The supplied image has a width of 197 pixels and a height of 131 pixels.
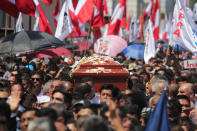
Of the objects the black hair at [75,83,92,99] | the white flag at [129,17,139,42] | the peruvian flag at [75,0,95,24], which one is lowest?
the black hair at [75,83,92,99]

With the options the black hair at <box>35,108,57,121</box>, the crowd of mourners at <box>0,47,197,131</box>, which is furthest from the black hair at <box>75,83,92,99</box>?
the black hair at <box>35,108,57,121</box>

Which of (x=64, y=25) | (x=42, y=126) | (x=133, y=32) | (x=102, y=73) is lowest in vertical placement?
(x=42, y=126)

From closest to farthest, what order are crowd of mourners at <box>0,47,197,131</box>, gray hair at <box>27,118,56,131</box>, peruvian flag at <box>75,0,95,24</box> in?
gray hair at <box>27,118,56,131</box> → crowd of mourners at <box>0,47,197,131</box> → peruvian flag at <box>75,0,95,24</box>

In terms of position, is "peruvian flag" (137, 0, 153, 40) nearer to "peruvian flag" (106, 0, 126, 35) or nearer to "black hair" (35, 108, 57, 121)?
"peruvian flag" (106, 0, 126, 35)

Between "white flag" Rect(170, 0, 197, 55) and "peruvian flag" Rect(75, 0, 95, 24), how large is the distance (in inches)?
128

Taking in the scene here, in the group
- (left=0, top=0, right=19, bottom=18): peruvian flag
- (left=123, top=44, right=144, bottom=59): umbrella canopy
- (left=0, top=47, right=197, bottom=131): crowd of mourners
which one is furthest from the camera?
(left=123, top=44, right=144, bottom=59): umbrella canopy

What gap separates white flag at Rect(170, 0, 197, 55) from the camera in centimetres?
1158

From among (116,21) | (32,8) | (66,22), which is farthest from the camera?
(116,21)

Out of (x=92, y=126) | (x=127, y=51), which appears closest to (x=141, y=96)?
(x=92, y=126)

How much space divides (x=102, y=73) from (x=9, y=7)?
3898 mm

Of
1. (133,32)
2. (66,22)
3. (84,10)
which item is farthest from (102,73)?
(133,32)

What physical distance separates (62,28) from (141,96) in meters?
7.34

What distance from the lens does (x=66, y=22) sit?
13781mm

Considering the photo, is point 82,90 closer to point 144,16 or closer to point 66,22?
point 66,22
